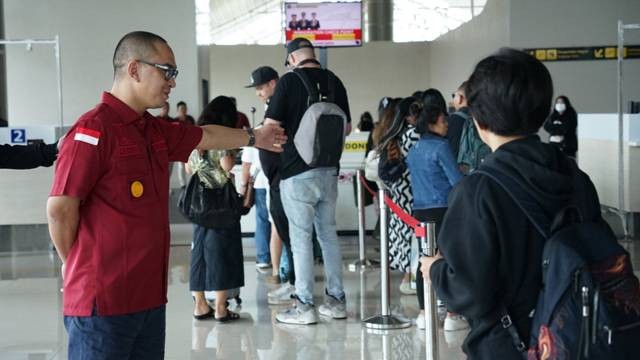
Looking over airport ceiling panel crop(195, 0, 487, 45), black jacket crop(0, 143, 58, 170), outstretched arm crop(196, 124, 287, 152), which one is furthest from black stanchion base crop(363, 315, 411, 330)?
airport ceiling panel crop(195, 0, 487, 45)

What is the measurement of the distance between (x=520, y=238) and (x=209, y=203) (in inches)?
145

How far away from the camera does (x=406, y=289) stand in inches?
264

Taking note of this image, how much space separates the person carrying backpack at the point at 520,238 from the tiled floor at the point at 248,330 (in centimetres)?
290

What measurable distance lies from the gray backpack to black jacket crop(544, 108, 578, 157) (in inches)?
334

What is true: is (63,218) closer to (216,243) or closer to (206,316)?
(216,243)

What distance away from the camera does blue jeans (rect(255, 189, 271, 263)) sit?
729 cm

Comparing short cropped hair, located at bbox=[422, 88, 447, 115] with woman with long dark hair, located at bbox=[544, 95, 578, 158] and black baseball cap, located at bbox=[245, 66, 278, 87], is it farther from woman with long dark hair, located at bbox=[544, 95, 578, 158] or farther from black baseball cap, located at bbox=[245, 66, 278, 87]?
woman with long dark hair, located at bbox=[544, 95, 578, 158]

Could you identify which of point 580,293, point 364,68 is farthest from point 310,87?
point 364,68

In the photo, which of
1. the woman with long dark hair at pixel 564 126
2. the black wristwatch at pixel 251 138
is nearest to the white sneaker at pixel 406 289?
the black wristwatch at pixel 251 138

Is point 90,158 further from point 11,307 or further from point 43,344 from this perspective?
point 11,307

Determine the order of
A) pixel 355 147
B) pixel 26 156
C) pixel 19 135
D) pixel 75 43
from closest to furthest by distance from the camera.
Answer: pixel 26 156
pixel 19 135
pixel 355 147
pixel 75 43

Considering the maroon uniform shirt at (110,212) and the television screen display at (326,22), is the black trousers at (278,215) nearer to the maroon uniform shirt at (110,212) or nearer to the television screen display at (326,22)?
the maroon uniform shirt at (110,212)

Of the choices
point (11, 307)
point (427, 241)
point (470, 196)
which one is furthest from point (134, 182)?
point (11, 307)

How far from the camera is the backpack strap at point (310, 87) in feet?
17.7
